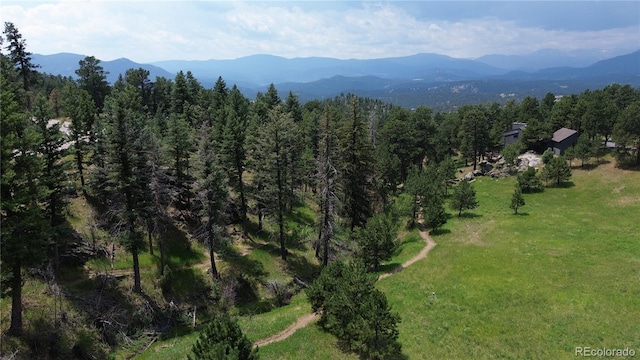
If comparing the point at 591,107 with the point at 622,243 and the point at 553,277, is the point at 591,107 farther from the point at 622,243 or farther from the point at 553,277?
the point at 553,277

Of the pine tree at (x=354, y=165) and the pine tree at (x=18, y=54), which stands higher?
the pine tree at (x=18, y=54)

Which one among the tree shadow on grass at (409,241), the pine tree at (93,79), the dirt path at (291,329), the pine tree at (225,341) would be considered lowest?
the dirt path at (291,329)

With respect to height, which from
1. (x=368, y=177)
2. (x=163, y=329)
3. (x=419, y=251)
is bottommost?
(x=163, y=329)

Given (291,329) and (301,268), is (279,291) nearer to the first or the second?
(301,268)

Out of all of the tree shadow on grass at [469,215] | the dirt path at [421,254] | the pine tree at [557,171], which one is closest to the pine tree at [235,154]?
the dirt path at [421,254]

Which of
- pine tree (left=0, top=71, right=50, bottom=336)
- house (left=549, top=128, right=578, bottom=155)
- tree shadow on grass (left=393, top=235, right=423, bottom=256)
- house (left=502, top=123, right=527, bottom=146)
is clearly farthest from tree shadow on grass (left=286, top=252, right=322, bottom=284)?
house (left=502, top=123, right=527, bottom=146)

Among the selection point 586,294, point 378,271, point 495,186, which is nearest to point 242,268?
point 378,271

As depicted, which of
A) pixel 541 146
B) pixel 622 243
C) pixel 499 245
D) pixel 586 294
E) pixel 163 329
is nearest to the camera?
pixel 586 294

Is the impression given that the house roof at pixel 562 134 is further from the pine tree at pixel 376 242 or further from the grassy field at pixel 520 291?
the pine tree at pixel 376 242
